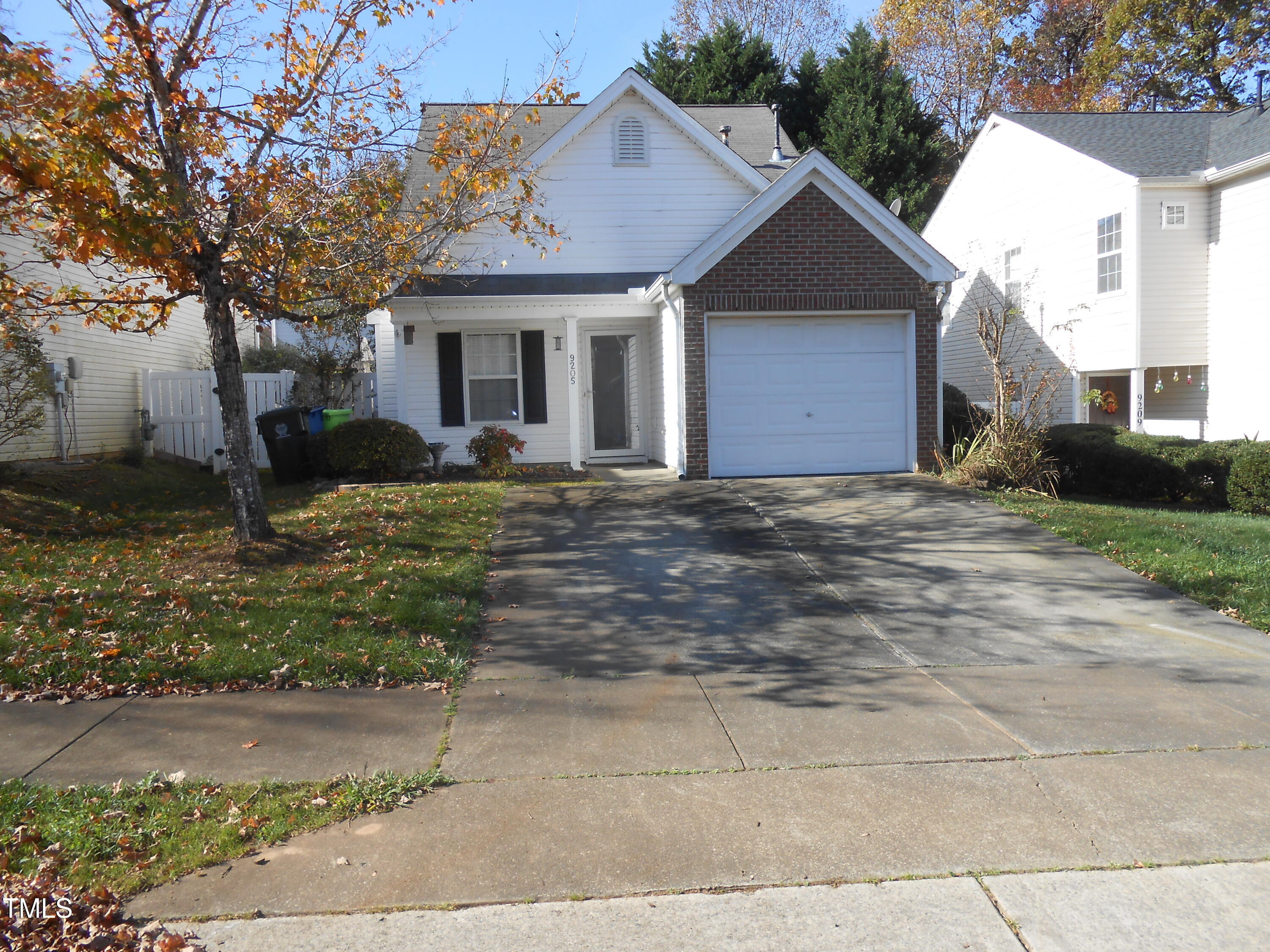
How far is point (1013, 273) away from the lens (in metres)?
21.4

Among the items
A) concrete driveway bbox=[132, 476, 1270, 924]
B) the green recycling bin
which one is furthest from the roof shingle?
the green recycling bin

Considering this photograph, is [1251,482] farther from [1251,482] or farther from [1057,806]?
[1057,806]

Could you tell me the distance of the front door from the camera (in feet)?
53.8

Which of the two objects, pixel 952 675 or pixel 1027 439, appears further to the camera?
pixel 1027 439

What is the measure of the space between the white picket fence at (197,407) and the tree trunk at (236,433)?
7437 mm

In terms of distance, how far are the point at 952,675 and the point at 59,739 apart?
5.45m

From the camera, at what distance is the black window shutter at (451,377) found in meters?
15.6

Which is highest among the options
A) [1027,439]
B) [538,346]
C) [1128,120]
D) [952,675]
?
[1128,120]

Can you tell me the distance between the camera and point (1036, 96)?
31.9 meters

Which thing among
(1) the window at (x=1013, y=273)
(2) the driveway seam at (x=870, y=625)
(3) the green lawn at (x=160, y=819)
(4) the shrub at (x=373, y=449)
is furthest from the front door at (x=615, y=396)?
(3) the green lawn at (x=160, y=819)

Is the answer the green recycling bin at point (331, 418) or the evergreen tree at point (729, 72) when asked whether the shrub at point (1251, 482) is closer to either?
the green recycling bin at point (331, 418)

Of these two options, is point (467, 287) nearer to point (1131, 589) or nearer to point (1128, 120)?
point (1131, 589)

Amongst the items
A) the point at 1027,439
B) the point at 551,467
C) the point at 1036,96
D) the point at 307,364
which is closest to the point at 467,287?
the point at 551,467

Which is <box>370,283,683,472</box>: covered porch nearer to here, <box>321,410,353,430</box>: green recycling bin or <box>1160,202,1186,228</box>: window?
<box>321,410,353,430</box>: green recycling bin
